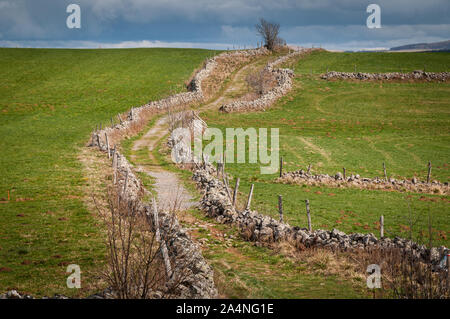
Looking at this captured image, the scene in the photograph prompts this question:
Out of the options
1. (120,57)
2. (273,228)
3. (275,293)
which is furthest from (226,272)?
(120,57)

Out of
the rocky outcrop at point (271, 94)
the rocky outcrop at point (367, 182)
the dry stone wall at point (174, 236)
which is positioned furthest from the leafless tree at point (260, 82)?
the rocky outcrop at point (367, 182)

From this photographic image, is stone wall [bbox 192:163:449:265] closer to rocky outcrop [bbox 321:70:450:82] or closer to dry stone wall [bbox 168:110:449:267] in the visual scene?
dry stone wall [bbox 168:110:449:267]

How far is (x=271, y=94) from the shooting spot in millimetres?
63781

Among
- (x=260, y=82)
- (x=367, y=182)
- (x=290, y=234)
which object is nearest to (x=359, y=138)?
(x=367, y=182)

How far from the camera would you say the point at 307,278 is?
14.8 metres

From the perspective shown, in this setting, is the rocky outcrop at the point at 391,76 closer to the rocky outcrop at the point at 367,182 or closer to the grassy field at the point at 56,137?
the grassy field at the point at 56,137

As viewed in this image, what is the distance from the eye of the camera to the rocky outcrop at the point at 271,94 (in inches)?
2323

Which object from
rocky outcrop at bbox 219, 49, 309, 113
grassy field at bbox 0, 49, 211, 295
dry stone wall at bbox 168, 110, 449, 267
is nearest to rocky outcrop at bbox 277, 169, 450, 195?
dry stone wall at bbox 168, 110, 449, 267

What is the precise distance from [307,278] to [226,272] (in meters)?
3.08

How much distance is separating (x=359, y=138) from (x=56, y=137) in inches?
1425

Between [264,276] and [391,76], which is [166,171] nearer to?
[264,276]

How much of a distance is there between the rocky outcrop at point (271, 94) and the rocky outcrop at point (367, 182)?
90.7 feet

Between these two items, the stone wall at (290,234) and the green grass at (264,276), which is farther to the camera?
the stone wall at (290,234)

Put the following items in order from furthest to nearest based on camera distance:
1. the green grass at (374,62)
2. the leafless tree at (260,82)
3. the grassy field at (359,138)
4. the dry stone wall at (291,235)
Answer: the green grass at (374,62), the leafless tree at (260,82), the grassy field at (359,138), the dry stone wall at (291,235)
